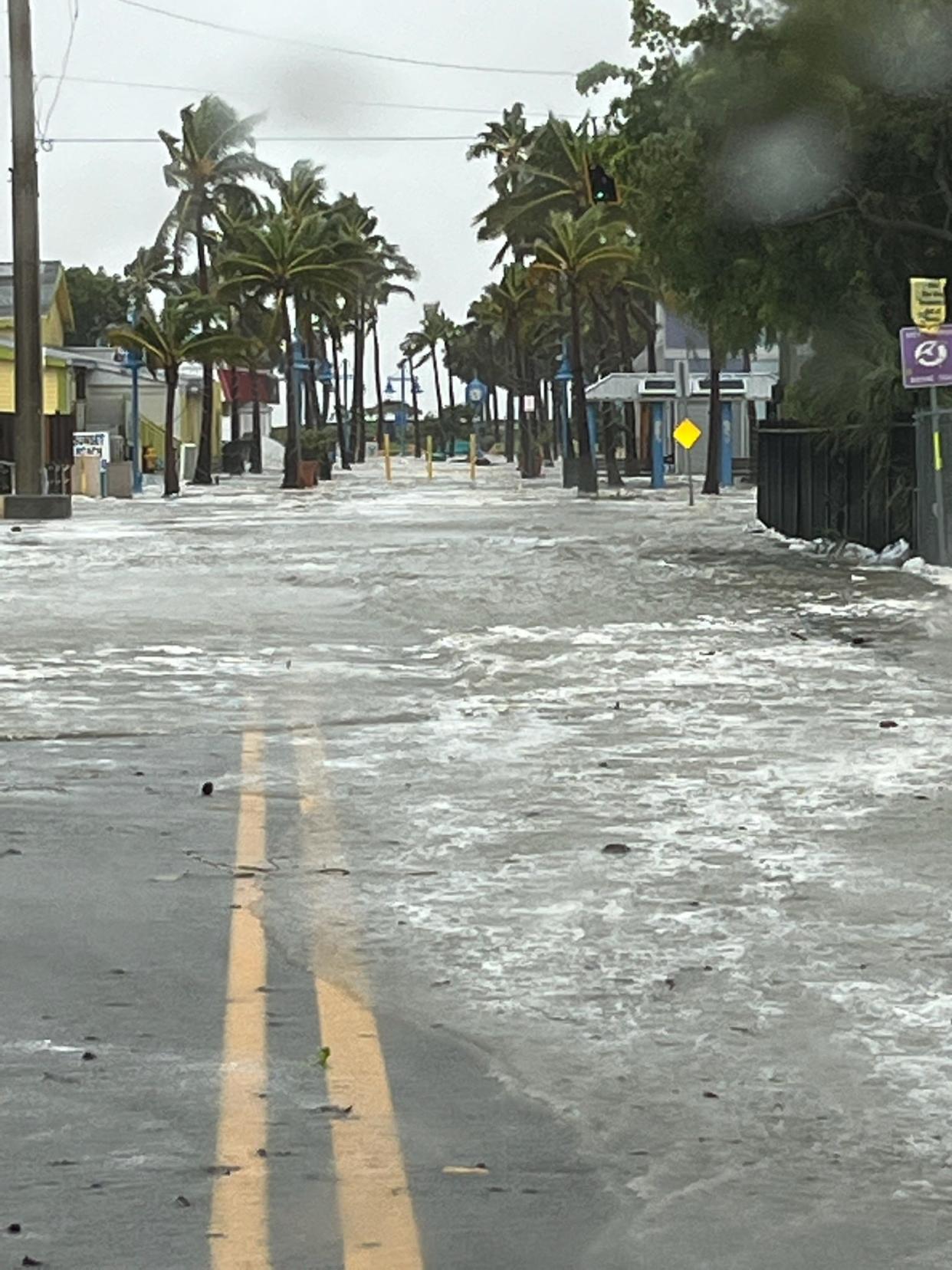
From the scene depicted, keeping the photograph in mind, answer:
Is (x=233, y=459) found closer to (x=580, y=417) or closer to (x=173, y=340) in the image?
(x=173, y=340)

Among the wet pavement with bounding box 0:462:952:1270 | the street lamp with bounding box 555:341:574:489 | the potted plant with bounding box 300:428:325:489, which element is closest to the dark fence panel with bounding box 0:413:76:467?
the street lamp with bounding box 555:341:574:489

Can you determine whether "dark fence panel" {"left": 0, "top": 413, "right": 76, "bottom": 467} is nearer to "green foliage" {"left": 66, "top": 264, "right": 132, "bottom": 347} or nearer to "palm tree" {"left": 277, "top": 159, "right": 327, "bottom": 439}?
"palm tree" {"left": 277, "top": 159, "right": 327, "bottom": 439}

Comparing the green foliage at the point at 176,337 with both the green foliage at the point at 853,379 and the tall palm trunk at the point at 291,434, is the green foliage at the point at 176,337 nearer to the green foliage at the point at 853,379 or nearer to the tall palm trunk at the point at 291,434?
the tall palm trunk at the point at 291,434

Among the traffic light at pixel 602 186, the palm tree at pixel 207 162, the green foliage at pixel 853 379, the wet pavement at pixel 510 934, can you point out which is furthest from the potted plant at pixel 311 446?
the wet pavement at pixel 510 934

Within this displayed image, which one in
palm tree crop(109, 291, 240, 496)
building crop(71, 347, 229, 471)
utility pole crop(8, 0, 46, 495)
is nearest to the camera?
utility pole crop(8, 0, 46, 495)

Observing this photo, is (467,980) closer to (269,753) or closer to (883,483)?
(269,753)

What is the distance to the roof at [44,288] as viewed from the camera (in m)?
73.0

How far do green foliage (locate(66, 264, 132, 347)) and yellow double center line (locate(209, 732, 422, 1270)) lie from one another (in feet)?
429

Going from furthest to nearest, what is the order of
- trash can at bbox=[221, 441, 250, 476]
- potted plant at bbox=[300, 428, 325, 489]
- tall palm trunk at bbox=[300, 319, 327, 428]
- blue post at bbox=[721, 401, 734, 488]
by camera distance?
tall palm trunk at bbox=[300, 319, 327, 428] → trash can at bbox=[221, 441, 250, 476] → potted plant at bbox=[300, 428, 325, 489] → blue post at bbox=[721, 401, 734, 488]

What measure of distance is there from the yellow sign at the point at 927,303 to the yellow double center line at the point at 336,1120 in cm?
1641

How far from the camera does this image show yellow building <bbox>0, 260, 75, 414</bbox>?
69.7 m

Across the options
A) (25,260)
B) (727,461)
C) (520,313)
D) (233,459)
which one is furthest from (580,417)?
(233,459)

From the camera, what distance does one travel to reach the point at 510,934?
27.5ft

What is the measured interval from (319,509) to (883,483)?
2074 centimetres
